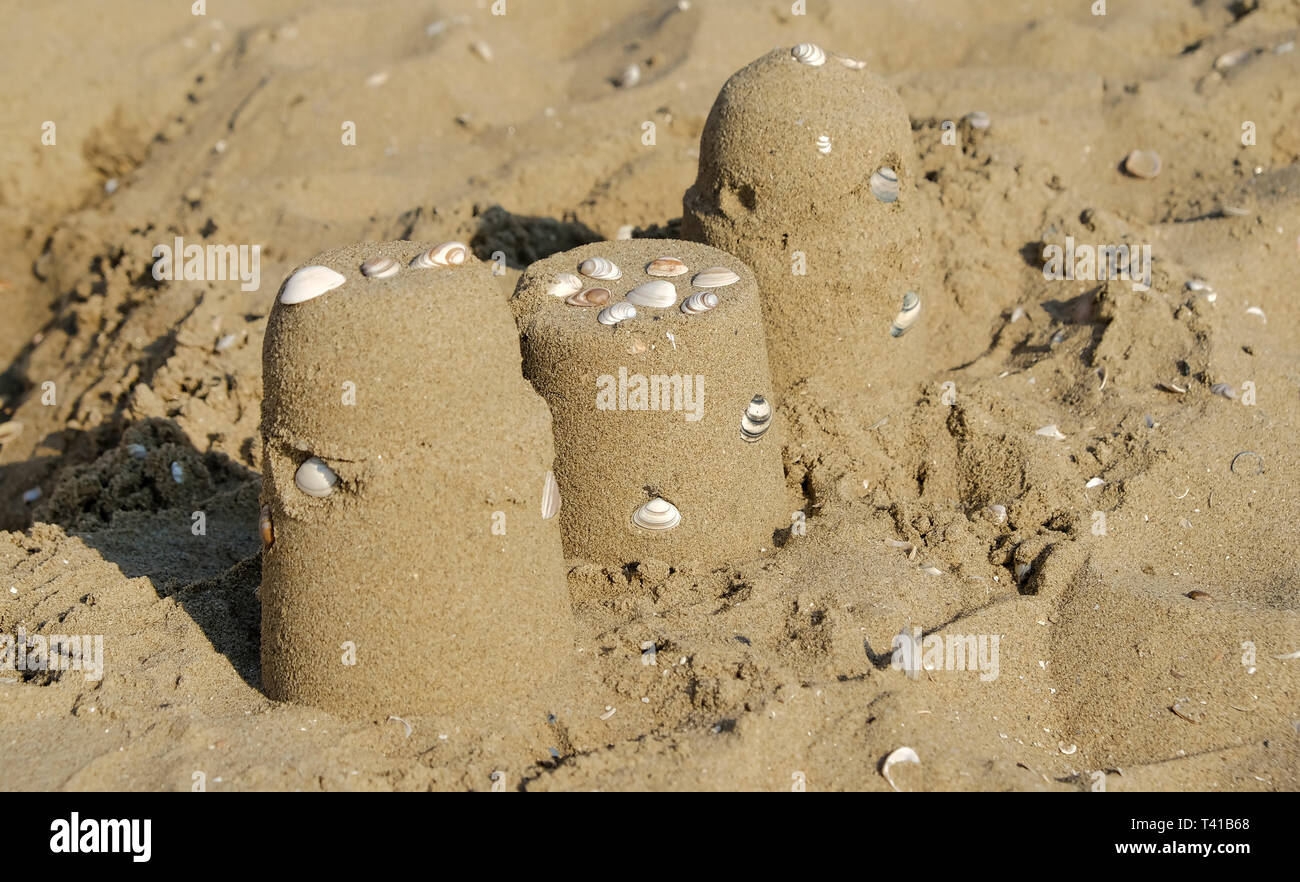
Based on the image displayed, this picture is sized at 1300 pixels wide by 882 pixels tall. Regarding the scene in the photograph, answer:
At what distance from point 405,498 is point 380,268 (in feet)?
2.05

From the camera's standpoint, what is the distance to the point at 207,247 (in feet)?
22.7

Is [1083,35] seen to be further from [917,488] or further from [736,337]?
[736,337]

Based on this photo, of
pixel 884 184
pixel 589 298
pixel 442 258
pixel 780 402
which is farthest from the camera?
pixel 780 402

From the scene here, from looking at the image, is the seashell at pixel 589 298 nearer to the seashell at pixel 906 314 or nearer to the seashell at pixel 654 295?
the seashell at pixel 654 295

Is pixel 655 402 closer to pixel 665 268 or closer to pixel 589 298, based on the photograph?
pixel 589 298

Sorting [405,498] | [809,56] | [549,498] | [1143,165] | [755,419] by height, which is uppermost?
[809,56]

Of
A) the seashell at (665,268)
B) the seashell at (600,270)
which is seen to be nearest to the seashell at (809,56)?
the seashell at (665,268)

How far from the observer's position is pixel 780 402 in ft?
15.4

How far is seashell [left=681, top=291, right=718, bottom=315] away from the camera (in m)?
3.73

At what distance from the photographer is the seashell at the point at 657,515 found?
3.89 m

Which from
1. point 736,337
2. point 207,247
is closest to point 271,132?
point 207,247

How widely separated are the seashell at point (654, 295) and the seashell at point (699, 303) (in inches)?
2.0

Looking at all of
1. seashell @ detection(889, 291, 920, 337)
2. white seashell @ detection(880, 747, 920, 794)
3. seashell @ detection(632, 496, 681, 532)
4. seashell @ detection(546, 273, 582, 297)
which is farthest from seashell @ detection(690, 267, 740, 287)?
white seashell @ detection(880, 747, 920, 794)

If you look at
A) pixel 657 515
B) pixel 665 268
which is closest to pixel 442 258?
pixel 665 268
